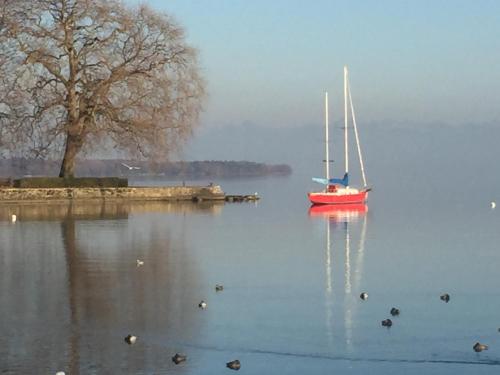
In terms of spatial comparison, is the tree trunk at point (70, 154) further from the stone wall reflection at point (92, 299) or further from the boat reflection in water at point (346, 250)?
the stone wall reflection at point (92, 299)

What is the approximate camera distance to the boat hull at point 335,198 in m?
66.8

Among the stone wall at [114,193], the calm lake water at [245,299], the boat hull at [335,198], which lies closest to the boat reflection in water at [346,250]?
the calm lake water at [245,299]

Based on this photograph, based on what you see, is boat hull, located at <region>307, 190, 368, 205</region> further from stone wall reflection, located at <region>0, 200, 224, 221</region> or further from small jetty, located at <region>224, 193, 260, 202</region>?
stone wall reflection, located at <region>0, 200, 224, 221</region>

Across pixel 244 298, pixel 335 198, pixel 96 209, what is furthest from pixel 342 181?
pixel 244 298

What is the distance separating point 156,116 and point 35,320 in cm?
4271

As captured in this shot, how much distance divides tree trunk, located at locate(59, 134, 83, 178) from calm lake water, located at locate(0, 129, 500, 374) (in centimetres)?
1783

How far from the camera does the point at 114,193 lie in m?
62.4

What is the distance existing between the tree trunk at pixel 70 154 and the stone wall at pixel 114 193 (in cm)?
234

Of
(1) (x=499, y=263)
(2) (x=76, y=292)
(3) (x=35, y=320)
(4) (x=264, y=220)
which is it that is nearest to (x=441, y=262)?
(1) (x=499, y=263)

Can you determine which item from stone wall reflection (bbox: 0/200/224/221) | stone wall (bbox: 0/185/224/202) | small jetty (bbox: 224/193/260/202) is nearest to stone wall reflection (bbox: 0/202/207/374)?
stone wall reflection (bbox: 0/200/224/221)

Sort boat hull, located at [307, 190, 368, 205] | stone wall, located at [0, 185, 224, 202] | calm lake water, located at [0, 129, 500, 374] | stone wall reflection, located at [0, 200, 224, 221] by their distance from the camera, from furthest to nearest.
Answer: boat hull, located at [307, 190, 368, 205], stone wall, located at [0, 185, 224, 202], stone wall reflection, located at [0, 200, 224, 221], calm lake water, located at [0, 129, 500, 374]

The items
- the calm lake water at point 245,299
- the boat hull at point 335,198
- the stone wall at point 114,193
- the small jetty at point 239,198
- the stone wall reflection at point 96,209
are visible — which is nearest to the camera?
the calm lake water at point 245,299

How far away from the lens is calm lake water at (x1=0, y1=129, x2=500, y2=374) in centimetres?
1705

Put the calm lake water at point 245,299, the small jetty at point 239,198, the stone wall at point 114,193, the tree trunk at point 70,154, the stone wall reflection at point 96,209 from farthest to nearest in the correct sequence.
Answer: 1. the small jetty at point 239,198
2. the tree trunk at point 70,154
3. the stone wall at point 114,193
4. the stone wall reflection at point 96,209
5. the calm lake water at point 245,299
